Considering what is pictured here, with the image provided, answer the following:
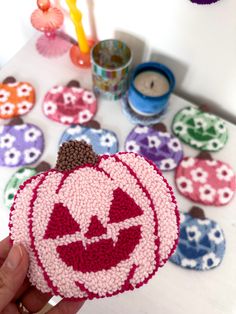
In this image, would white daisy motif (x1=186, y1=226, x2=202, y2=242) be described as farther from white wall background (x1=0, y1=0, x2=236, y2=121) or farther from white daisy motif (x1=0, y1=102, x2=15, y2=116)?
white daisy motif (x1=0, y1=102, x2=15, y2=116)

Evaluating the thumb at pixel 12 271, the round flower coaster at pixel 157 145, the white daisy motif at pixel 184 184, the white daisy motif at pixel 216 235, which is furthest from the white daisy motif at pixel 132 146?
the thumb at pixel 12 271

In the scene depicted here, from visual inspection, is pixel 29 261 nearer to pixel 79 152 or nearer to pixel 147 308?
pixel 79 152

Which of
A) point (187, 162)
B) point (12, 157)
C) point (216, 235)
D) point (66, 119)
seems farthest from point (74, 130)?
point (216, 235)

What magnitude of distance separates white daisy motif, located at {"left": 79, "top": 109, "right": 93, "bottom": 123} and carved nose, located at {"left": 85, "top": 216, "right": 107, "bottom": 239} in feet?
1.13

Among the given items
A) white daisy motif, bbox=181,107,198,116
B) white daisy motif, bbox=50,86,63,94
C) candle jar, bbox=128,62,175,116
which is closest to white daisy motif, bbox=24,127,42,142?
white daisy motif, bbox=50,86,63,94

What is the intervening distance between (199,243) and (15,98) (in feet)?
1.58

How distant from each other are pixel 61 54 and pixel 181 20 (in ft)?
1.05

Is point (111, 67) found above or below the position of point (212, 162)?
above

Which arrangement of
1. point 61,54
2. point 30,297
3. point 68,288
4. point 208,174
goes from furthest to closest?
point 61,54 < point 208,174 < point 30,297 < point 68,288

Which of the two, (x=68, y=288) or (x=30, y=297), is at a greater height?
(x=68, y=288)

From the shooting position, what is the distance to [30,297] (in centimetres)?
53

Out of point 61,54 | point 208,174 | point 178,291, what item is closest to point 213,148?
point 208,174

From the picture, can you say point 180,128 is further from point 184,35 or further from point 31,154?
point 31,154

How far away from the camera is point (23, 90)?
75 centimetres
